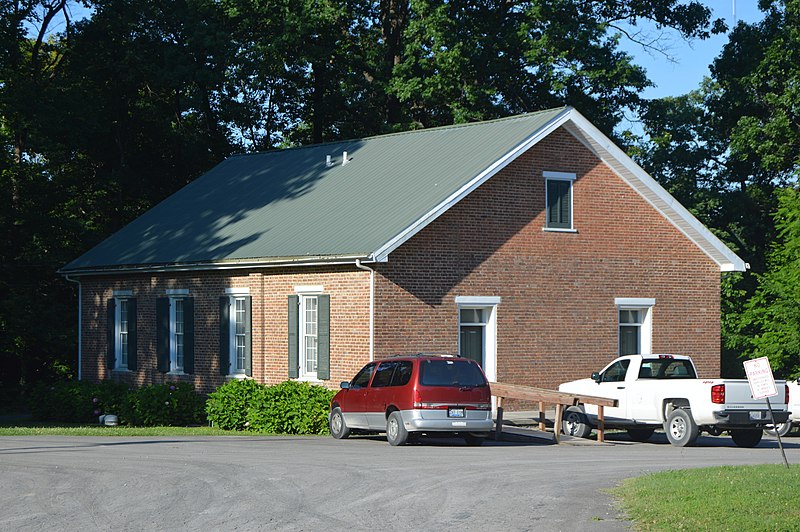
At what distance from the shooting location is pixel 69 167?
1913 inches

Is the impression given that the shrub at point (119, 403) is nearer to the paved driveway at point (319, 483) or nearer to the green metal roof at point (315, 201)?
the green metal roof at point (315, 201)

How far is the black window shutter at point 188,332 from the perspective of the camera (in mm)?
34750

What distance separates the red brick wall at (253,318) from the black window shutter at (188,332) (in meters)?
0.14

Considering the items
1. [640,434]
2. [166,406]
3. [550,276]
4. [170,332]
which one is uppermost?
[550,276]

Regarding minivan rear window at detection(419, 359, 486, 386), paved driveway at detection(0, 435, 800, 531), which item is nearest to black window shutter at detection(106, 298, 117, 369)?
paved driveway at detection(0, 435, 800, 531)

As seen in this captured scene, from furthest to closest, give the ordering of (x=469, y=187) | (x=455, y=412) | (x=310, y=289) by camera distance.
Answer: (x=310, y=289)
(x=469, y=187)
(x=455, y=412)

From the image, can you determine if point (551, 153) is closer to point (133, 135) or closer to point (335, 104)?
point (335, 104)

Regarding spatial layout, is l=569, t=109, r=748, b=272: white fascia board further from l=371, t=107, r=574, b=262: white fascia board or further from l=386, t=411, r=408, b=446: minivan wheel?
l=386, t=411, r=408, b=446: minivan wheel

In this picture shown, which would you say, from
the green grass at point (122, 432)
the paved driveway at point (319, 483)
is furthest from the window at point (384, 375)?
the green grass at point (122, 432)

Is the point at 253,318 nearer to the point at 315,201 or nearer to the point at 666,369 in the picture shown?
the point at 315,201

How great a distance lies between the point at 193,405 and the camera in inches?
1289

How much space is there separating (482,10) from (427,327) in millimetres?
21984

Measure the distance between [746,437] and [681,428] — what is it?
151 cm

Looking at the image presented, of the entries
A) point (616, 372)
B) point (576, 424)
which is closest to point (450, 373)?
point (576, 424)
